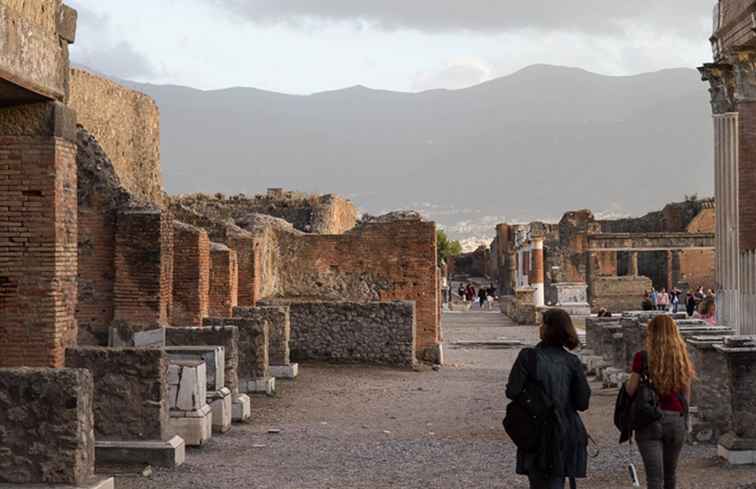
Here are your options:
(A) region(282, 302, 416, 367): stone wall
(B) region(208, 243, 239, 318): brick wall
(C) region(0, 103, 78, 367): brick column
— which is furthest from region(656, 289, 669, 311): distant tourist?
(C) region(0, 103, 78, 367): brick column

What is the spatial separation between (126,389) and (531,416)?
4.16 metres

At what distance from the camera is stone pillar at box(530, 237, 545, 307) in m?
46.5

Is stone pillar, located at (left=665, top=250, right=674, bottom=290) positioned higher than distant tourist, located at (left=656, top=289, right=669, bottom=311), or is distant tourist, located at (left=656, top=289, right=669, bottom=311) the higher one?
stone pillar, located at (left=665, top=250, right=674, bottom=290)

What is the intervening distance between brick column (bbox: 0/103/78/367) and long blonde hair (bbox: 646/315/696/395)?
458 centimetres

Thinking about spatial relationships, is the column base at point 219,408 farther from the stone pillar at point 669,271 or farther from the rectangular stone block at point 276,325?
the stone pillar at point 669,271

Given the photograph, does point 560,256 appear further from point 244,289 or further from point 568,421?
point 568,421

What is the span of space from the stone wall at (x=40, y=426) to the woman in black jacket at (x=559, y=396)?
2.77 metres

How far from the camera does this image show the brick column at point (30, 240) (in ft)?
32.6

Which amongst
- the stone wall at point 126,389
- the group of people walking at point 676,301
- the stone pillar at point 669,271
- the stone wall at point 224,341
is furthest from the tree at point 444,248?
the stone wall at point 126,389

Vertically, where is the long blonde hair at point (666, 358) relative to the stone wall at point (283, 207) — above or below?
below

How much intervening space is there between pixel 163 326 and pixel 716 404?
5841 millimetres

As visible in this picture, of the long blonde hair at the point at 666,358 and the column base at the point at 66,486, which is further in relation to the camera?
the column base at the point at 66,486

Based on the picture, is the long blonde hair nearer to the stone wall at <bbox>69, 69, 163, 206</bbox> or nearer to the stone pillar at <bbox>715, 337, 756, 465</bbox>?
the stone pillar at <bbox>715, 337, 756, 465</bbox>

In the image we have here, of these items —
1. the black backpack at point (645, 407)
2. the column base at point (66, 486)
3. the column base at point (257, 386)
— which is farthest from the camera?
the column base at point (257, 386)
